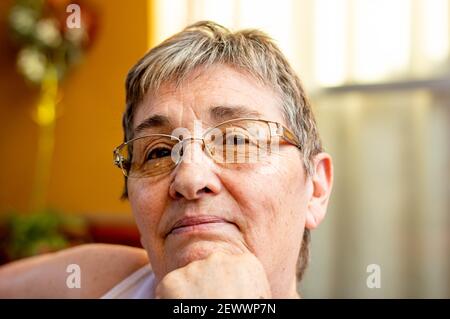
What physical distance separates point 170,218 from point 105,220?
4.66 feet

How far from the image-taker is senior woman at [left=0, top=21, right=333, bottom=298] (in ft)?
2.47

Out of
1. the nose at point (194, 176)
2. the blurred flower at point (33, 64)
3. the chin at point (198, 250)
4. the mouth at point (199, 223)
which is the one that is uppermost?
the blurred flower at point (33, 64)

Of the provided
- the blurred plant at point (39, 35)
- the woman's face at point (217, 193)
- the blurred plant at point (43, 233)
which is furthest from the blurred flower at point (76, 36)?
the woman's face at point (217, 193)

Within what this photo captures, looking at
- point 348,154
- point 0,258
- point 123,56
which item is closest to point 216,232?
point 123,56

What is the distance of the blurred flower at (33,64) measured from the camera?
261 centimetres

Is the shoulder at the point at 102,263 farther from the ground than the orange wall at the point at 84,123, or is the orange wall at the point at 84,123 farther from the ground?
the orange wall at the point at 84,123

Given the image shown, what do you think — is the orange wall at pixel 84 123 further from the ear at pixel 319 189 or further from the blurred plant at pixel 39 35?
the ear at pixel 319 189

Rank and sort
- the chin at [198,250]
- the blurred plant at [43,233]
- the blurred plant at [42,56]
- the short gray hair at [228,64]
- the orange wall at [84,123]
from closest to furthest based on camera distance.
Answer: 1. the chin at [198,250]
2. the short gray hair at [228,64]
3. the orange wall at [84,123]
4. the blurred plant at [43,233]
5. the blurred plant at [42,56]

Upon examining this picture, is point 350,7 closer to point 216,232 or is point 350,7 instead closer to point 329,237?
point 329,237

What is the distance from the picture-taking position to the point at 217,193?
0.77 m

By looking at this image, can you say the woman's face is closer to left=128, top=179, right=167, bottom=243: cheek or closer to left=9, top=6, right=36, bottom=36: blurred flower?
left=128, top=179, right=167, bottom=243: cheek

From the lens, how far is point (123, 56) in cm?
152

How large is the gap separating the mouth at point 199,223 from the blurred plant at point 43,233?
1.44 m

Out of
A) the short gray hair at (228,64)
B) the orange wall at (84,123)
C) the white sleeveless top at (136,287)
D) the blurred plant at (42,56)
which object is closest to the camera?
the short gray hair at (228,64)
